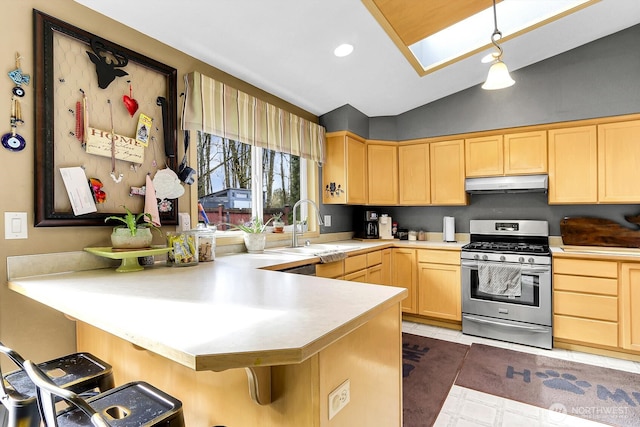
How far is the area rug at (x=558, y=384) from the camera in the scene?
6.55 feet

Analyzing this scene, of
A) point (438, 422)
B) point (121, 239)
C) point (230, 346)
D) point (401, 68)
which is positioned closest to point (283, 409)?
point (230, 346)

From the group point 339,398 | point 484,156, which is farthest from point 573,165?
point 339,398

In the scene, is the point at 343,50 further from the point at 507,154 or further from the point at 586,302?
the point at 586,302

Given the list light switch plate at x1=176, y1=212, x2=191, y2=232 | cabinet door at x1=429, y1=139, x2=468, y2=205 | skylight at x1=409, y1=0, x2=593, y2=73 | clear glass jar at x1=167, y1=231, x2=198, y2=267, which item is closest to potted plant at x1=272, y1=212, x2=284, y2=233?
light switch plate at x1=176, y1=212, x2=191, y2=232

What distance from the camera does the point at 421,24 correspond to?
103 inches

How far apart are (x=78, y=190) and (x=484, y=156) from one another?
358 centimetres

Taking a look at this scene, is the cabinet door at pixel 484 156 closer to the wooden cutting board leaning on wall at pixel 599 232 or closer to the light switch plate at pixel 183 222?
the wooden cutting board leaning on wall at pixel 599 232

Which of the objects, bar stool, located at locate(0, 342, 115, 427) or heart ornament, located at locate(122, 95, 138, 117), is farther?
heart ornament, located at locate(122, 95, 138, 117)

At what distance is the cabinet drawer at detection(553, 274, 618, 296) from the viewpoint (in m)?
2.71

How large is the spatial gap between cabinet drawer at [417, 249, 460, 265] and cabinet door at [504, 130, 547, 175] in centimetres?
102

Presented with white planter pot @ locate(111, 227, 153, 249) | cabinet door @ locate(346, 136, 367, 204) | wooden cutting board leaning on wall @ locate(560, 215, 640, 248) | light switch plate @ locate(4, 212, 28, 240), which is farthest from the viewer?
cabinet door @ locate(346, 136, 367, 204)

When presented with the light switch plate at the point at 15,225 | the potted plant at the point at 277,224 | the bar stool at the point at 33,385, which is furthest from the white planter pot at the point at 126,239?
the potted plant at the point at 277,224

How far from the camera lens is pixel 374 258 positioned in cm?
335

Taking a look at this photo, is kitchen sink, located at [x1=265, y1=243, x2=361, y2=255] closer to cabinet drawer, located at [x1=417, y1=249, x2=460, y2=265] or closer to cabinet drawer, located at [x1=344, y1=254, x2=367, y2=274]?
cabinet drawer, located at [x1=344, y1=254, x2=367, y2=274]
